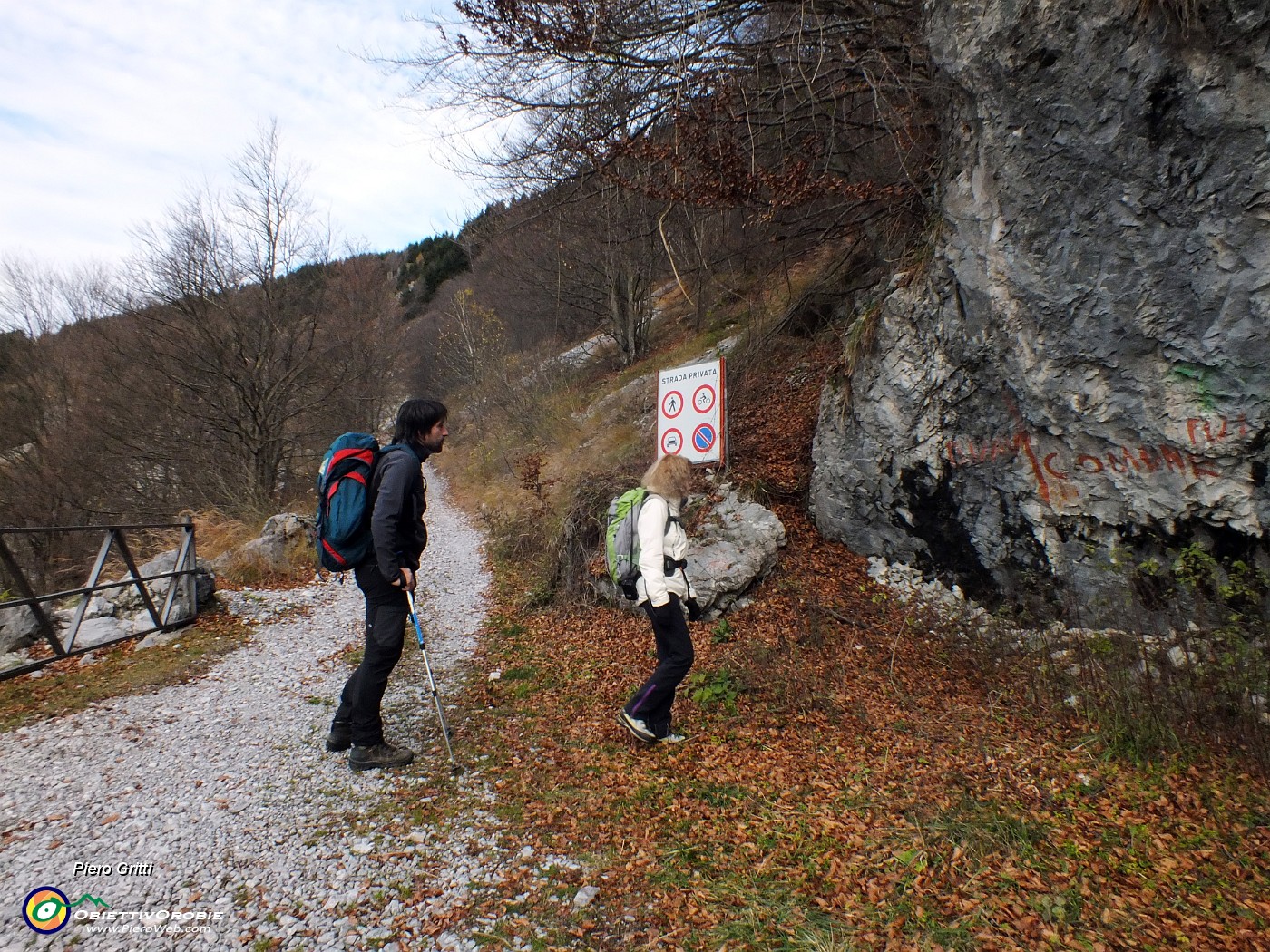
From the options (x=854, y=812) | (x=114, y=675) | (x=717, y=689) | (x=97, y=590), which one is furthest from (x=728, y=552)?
(x=97, y=590)

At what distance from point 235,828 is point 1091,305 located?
21.4 feet

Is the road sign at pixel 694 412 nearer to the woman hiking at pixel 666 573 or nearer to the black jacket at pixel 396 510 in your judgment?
the woman hiking at pixel 666 573

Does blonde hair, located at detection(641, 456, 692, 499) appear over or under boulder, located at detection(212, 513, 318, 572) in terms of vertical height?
over

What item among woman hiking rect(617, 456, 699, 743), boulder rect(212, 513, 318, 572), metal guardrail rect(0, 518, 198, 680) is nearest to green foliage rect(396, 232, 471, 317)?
boulder rect(212, 513, 318, 572)

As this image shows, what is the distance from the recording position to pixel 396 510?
3.71 meters

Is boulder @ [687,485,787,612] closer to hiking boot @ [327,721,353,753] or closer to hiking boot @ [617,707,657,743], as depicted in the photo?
hiking boot @ [617,707,657,743]

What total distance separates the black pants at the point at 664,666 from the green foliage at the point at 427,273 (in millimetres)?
46128

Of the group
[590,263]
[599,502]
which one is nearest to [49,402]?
[590,263]

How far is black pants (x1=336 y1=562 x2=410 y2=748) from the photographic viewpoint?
3.90 metres

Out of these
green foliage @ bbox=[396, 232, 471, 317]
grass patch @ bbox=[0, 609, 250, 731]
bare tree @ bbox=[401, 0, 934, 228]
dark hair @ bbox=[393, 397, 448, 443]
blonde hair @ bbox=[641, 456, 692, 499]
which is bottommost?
grass patch @ bbox=[0, 609, 250, 731]

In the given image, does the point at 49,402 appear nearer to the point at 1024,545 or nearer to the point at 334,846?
the point at 334,846

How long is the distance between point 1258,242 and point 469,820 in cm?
598

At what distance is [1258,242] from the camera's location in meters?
4.09

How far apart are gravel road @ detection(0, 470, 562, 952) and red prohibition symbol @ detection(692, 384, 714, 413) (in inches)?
155
